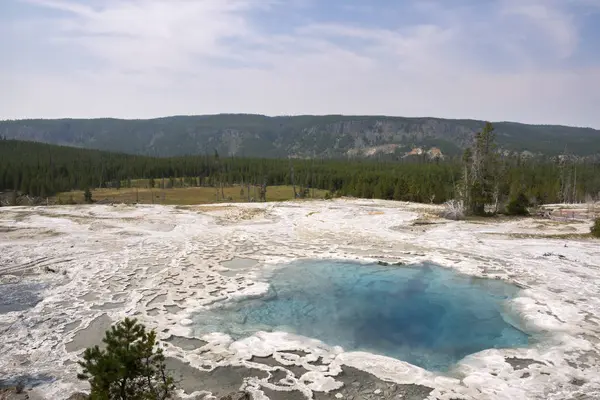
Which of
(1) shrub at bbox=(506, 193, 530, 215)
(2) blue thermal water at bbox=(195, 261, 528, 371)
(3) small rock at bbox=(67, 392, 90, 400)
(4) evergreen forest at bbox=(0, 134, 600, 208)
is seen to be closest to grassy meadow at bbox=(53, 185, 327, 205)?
(4) evergreen forest at bbox=(0, 134, 600, 208)

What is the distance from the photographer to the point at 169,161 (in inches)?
6344

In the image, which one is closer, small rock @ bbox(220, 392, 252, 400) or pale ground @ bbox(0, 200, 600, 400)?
small rock @ bbox(220, 392, 252, 400)

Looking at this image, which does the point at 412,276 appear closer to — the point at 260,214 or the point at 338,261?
the point at 338,261

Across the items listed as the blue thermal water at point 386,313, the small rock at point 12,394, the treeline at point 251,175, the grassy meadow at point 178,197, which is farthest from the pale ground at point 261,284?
the grassy meadow at point 178,197

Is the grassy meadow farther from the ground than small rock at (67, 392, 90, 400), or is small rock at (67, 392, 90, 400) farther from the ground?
small rock at (67, 392, 90, 400)

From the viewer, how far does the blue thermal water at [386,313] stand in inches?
493

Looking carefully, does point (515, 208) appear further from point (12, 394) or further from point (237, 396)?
point (12, 394)

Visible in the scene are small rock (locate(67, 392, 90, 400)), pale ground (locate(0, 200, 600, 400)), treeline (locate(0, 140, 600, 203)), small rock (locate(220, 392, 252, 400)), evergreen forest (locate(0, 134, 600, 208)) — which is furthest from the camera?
treeline (locate(0, 140, 600, 203))

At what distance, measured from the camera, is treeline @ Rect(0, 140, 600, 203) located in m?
78.5

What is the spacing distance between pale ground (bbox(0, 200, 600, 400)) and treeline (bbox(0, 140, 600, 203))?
133 ft

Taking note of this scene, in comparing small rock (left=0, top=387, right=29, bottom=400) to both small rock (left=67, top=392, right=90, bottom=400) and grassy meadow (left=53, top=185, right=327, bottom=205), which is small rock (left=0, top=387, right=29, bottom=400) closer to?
small rock (left=67, top=392, right=90, bottom=400)

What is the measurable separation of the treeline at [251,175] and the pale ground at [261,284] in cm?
4052

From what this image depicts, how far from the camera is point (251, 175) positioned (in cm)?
13700

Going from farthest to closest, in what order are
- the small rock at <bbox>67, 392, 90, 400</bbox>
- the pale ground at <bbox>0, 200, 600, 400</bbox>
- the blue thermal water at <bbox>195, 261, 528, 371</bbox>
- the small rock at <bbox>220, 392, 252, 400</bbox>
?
1. the blue thermal water at <bbox>195, 261, 528, 371</bbox>
2. the pale ground at <bbox>0, 200, 600, 400</bbox>
3. the small rock at <bbox>220, 392, 252, 400</bbox>
4. the small rock at <bbox>67, 392, 90, 400</bbox>
